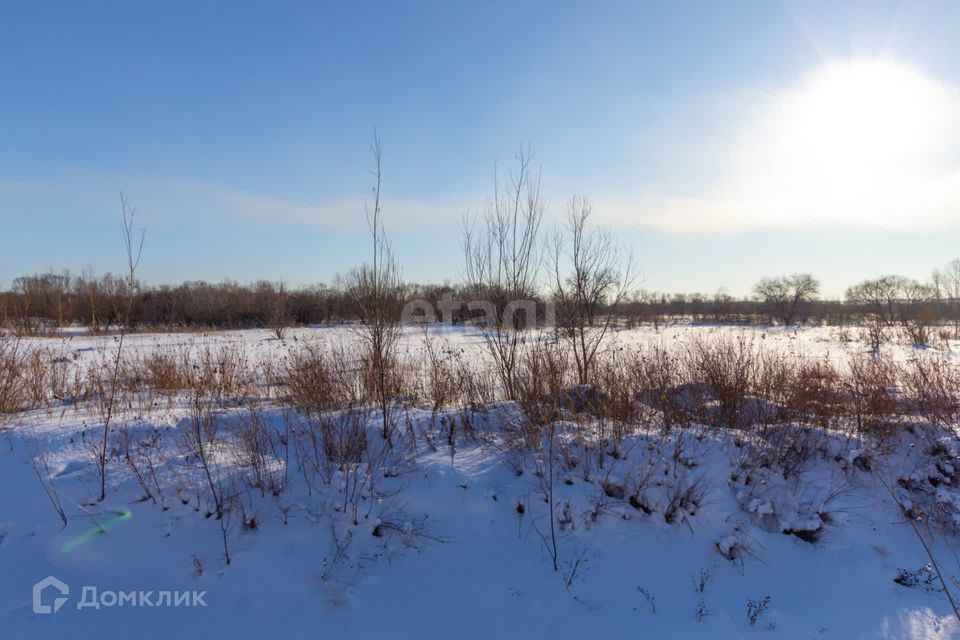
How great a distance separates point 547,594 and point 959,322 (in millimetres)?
34877

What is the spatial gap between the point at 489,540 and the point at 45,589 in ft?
9.71

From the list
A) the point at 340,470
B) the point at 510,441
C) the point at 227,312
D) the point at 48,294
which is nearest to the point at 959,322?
the point at 510,441

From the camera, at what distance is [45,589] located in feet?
9.67

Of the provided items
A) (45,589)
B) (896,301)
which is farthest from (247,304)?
(896,301)

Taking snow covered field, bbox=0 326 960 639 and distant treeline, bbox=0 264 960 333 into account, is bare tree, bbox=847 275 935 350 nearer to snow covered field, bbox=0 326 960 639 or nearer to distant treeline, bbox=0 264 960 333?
distant treeline, bbox=0 264 960 333

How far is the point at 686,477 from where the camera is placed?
398 centimetres

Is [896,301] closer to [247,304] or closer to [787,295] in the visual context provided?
[787,295]

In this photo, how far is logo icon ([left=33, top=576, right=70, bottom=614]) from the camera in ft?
9.36

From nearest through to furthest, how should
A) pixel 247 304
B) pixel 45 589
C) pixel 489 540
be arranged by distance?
pixel 45 589
pixel 489 540
pixel 247 304

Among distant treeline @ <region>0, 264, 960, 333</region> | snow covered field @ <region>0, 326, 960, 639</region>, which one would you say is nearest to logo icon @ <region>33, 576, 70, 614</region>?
snow covered field @ <region>0, 326, 960, 639</region>

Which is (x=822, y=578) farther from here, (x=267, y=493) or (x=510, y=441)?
(x=267, y=493)

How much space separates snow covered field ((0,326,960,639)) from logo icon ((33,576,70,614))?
1.3 inches

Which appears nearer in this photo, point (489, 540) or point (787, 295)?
point (489, 540)

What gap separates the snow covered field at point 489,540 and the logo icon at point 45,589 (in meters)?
0.03
